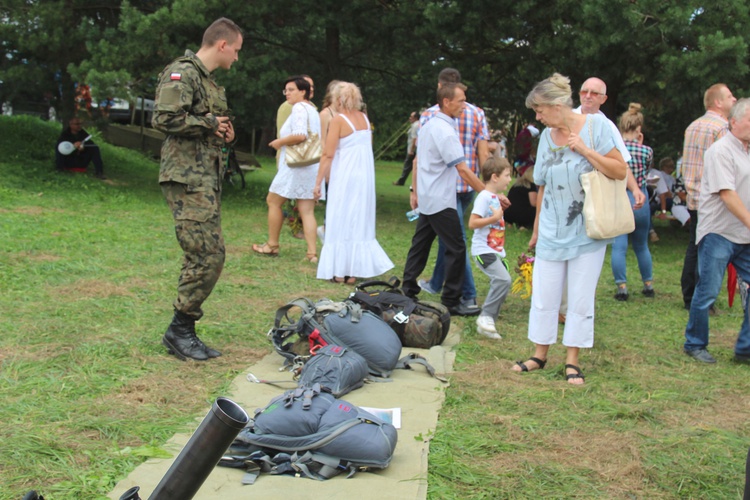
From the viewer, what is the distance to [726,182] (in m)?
5.68

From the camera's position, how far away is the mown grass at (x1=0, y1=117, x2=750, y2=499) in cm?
368

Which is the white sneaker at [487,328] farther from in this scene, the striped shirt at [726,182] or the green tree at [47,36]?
the green tree at [47,36]

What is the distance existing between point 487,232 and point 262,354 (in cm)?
224

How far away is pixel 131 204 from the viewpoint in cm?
1303

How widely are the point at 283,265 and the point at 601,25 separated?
5.90 meters

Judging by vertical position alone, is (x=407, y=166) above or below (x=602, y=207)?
below

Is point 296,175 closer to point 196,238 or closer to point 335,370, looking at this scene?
point 196,238

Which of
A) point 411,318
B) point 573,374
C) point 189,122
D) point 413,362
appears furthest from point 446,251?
point 189,122

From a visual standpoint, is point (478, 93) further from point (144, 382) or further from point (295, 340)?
point (144, 382)

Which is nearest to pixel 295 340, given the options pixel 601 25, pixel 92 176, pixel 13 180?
pixel 601 25

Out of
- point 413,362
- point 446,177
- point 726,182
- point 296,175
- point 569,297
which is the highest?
point 726,182

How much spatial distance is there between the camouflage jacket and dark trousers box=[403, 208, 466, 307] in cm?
231

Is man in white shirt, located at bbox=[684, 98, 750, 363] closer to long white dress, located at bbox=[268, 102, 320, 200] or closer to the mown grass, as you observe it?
the mown grass

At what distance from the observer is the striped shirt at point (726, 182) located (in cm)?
572
